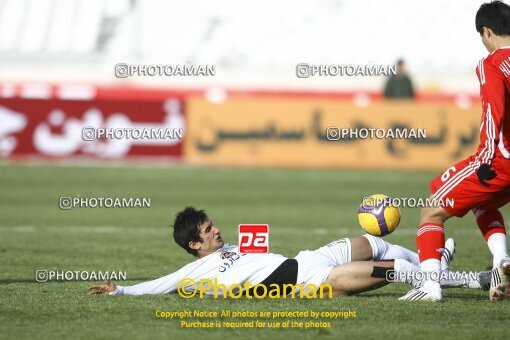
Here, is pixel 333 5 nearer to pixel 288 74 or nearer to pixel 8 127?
pixel 288 74

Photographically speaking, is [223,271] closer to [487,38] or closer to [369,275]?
[369,275]

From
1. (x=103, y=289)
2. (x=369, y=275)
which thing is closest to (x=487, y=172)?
(x=369, y=275)

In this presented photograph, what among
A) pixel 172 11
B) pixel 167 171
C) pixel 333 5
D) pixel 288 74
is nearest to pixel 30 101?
pixel 167 171

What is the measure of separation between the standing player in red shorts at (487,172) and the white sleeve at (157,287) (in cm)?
184

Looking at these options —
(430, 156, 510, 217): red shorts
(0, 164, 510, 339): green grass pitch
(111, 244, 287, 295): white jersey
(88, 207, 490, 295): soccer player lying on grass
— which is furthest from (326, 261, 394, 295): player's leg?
(430, 156, 510, 217): red shorts

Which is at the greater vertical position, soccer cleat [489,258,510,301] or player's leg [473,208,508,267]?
player's leg [473,208,508,267]

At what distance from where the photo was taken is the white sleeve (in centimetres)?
734

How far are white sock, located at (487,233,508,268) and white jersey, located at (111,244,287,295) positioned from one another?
174 centimetres

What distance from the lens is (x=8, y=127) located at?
21094 mm

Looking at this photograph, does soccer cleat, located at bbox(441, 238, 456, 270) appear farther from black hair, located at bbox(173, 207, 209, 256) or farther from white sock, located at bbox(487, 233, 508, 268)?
black hair, located at bbox(173, 207, 209, 256)

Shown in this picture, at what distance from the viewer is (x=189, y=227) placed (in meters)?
7.49

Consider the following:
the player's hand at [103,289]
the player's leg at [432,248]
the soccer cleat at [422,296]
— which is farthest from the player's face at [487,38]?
the player's hand at [103,289]

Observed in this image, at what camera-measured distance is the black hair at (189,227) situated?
748cm

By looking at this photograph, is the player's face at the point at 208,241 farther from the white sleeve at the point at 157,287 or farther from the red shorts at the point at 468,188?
the red shorts at the point at 468,188
